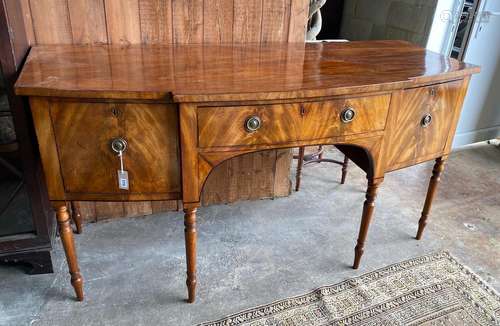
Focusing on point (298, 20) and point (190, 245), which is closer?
point (190, 245)

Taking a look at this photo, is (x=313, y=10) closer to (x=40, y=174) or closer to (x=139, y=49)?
(x=139, y=49)

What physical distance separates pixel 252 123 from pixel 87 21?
2.82 ft

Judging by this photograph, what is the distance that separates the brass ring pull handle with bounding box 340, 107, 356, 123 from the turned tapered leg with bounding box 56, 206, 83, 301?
984 mm

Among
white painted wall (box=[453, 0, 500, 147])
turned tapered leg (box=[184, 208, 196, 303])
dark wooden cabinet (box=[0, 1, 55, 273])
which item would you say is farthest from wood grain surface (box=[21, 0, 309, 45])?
white painted wall (box=[453, 0, 500, 147])

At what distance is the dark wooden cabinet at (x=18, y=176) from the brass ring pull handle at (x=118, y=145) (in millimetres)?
426

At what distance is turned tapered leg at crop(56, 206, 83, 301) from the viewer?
1.40 m

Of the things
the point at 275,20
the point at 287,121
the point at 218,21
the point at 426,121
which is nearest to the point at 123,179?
the point at 287,121

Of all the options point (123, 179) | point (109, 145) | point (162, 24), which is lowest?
point (123, 179)

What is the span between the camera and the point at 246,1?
5.96 feet

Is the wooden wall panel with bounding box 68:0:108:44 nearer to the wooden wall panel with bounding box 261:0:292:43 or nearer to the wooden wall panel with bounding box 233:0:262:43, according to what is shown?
the wooden wall panel with bounding box 233:0:262:43

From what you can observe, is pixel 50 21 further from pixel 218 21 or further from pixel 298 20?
pixel 298 20

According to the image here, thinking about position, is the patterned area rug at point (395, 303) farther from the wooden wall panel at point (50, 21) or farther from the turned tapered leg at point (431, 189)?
the wooden wall panel at point (50, 21)

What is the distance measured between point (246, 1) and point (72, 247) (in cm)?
123

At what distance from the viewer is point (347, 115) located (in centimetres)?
140
